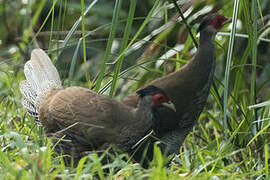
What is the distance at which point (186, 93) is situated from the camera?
3.36 m

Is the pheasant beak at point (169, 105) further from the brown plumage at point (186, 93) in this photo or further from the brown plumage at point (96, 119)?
the brown plumage at point (186, 93)

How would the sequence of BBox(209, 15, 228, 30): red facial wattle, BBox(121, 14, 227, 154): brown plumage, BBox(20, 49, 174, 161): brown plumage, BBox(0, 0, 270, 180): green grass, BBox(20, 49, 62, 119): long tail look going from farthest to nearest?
BBox(20, 49, 62, 119): long tail < BBox(209, 15, 228, 30): red facial wattle < BBox(121, 14, 227, 154): brown plumage < BBox(20, 49, 174, 161): brown plumage < BBox(0, 0, 270, 180): green grass

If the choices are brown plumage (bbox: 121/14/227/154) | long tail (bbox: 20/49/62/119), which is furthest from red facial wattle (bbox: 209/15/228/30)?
long tail (bbox: 20/49/62/119)

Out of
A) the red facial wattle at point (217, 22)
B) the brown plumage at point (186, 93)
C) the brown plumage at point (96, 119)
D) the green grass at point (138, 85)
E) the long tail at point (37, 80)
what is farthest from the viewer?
the long tail at point (37, 80)

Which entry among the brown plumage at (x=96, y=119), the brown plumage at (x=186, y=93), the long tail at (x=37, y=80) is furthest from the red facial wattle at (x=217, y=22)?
the long tail at (x=37, y=80)

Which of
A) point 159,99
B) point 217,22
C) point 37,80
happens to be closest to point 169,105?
point 159,99

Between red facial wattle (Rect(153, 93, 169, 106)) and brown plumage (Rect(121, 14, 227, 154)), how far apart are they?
13 centimetres

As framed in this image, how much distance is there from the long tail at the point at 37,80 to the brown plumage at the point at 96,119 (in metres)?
0.37

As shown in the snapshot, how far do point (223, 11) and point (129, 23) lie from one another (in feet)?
4.72

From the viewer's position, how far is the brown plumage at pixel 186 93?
11.0ft

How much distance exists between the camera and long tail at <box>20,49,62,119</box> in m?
3.79

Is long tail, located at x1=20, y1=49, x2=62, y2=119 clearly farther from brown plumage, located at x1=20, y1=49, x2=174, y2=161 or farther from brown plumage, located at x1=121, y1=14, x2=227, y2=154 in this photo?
brown plumage, located at x1=121, y1=14, x2=227, y2=154

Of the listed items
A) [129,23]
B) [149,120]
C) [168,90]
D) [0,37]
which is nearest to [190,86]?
[168,90]

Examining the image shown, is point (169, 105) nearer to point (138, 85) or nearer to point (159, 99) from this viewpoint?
point (159, 99)
